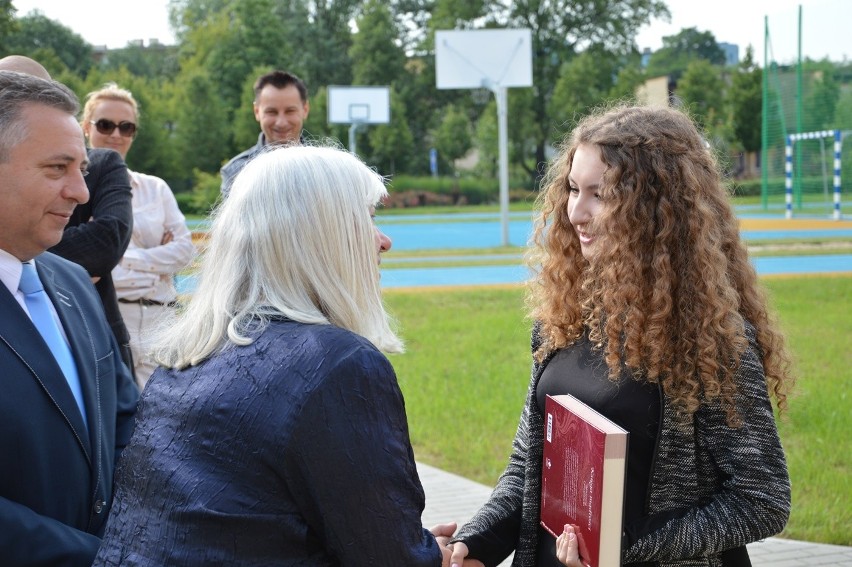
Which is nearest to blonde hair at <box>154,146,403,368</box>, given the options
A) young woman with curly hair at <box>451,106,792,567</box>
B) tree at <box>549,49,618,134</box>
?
young woman with curly hair at <box>451,106,792,567</box>

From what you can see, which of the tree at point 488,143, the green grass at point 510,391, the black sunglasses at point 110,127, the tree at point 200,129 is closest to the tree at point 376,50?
the tree at point 488,143

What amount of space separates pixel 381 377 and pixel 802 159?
31196mm

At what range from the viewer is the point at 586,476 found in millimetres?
2080

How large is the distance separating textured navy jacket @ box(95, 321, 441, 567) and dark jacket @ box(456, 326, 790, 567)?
0.63m

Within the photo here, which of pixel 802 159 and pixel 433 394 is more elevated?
pixel 802 159

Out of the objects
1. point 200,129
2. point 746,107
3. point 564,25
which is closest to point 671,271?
point 200,129

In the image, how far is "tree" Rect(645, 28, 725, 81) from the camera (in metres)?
78.9

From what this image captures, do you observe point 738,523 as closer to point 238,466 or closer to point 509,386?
point 238,466

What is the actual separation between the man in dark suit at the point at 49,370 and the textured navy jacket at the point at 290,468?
15.7 inches

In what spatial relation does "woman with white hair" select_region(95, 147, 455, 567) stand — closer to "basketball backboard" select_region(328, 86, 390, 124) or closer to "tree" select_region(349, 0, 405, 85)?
"basketball backboard" select_region(328, 86, 390, 124)

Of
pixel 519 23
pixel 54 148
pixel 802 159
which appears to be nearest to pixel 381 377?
pixel 54 148

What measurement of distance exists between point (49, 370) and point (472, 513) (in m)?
3.44

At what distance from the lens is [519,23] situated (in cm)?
6031

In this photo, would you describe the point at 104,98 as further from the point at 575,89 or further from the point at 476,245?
the point at 575,89
